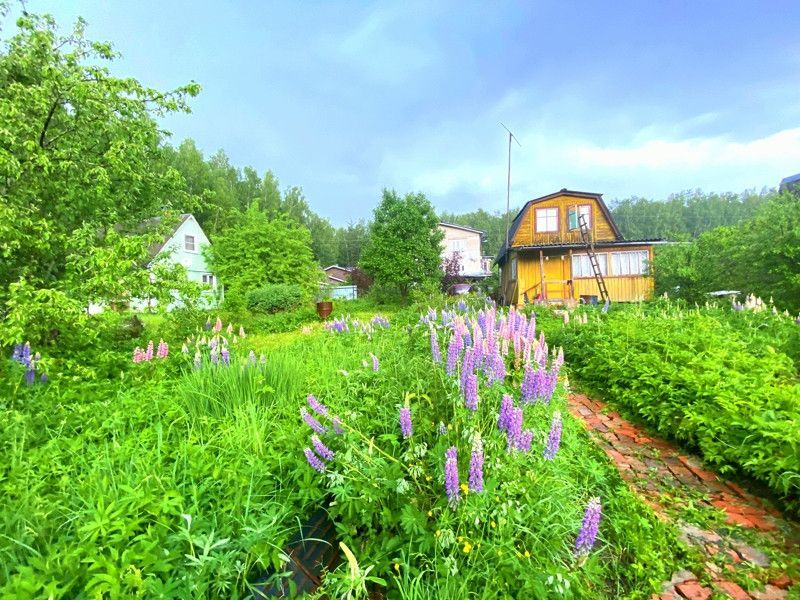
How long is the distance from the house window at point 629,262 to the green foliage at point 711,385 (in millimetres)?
14588

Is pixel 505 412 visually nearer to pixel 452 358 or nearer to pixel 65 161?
pixel 452 358

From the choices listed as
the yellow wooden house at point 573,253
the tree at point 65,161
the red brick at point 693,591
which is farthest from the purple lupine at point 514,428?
the yellow wooden house at point 573,253

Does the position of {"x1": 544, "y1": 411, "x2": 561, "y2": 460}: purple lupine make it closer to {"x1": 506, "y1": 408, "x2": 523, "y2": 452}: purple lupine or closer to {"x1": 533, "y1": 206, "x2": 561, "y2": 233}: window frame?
{"x1": 506, "y1": 408, "x2": 523, "y2": 452}: purple lupine

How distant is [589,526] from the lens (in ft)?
5.00

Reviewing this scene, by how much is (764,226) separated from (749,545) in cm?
1252

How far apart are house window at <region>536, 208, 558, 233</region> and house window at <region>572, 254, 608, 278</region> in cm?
195

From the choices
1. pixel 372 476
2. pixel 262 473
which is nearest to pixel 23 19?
pixel 262 473

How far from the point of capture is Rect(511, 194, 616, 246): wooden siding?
19.8m

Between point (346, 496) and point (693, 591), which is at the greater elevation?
point (346, 496)

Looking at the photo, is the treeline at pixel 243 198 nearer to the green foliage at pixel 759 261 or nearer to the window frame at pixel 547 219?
the window frame at pixel 547 219

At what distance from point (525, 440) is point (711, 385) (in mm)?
2639

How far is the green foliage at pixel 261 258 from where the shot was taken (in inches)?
915

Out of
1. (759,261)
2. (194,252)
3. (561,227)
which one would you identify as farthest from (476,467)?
(194,252)

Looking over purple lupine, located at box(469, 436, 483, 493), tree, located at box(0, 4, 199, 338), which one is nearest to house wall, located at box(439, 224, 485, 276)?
tree, located at box(0, 4, 199, 338)
